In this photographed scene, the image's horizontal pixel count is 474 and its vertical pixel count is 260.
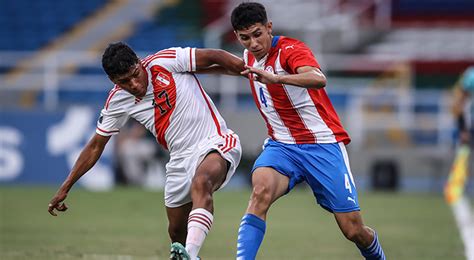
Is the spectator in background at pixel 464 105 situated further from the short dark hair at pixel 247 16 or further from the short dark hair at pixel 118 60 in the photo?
the short dark hair at pixel 118 60

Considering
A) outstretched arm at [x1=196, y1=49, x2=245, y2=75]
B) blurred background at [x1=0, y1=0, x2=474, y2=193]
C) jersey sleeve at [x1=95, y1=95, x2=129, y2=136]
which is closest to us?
outstretched arm at [x1=196, y1=49, x2=245, y2=75]

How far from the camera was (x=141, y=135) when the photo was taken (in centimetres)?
1925

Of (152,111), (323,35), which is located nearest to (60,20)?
(323,35)

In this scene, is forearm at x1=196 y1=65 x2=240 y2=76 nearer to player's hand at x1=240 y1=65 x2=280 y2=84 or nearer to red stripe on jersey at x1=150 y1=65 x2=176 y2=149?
red stripe on jersey at x1=150 y1=65 x2=176 y2=149

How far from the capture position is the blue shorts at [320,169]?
747 centimetres

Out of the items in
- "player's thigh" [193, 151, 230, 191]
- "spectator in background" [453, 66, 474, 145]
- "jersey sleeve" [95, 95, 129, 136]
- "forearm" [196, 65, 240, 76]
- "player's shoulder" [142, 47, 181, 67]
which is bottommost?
"spectator in background" [453, 66, 474, 145]

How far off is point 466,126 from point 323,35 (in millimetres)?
9110

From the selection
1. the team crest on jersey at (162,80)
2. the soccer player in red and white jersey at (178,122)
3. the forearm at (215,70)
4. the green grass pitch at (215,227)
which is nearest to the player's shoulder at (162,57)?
the soccer player in red and white jersey at (178,122)

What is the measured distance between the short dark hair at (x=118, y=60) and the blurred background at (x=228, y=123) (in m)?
2.45

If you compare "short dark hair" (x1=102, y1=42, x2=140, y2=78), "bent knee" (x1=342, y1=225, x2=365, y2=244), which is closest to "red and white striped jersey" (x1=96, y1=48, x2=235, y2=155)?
"short dark hair" (x1=102, y1=42, x2=140, y2=78)

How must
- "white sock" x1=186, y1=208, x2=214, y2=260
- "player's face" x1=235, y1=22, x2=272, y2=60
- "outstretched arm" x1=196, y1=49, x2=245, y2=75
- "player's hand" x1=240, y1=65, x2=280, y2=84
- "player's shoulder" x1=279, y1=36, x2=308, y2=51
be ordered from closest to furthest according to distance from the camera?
"player's hand" x1=240, y1=65, x2=280, y2=84
"white sock" x1=186, y1=208, x2=214, y2=260
"player's face" x1=235, y1=22, x2=272, y2=60
"player's shoulder" x1=279, y1=36, x2=308, y2=51
"outstretched arm" x1=196, y1=49, x2=245, y2=75

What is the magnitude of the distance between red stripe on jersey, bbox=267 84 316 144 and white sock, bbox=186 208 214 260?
0.92 m

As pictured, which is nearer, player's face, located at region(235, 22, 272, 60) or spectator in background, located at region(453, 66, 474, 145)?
player's face, located at region(235, 22, 272, 60)

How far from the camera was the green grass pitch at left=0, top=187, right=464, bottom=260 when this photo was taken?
1002cm
